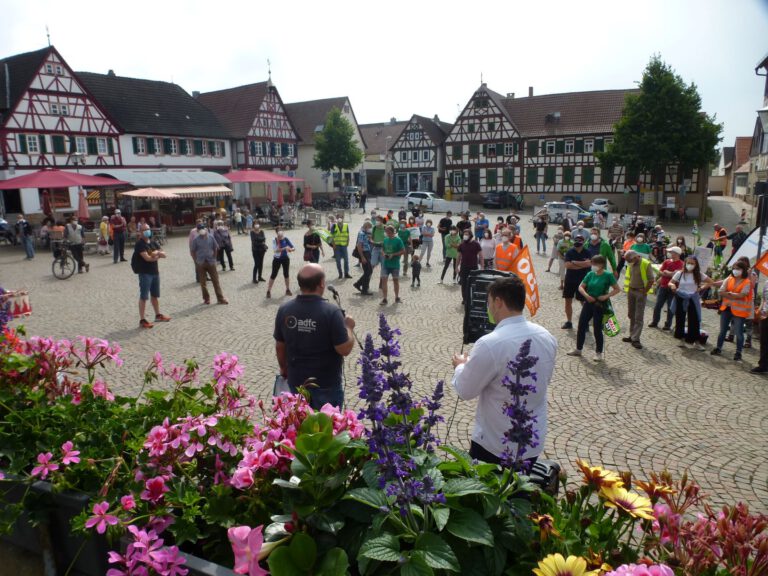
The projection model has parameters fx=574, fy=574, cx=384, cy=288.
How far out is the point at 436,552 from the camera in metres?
1.95

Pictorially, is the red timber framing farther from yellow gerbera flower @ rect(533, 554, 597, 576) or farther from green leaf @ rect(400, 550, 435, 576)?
yellow gerbera flower @ rect(533, 554, 597, 576)

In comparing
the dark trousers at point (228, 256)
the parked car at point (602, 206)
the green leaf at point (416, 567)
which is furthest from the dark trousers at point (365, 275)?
the parked car at point (602, 206)

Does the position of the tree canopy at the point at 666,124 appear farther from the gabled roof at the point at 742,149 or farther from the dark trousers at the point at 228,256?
the gabled roof at the point at 742,149

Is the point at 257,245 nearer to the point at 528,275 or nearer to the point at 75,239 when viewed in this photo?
the point at 75,239

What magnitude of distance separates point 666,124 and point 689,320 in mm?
33116

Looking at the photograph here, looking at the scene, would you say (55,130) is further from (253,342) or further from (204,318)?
(253,342)

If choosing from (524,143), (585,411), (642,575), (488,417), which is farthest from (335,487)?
(524,143)

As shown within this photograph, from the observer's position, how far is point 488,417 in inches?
137

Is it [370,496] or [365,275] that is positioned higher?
[370,496]

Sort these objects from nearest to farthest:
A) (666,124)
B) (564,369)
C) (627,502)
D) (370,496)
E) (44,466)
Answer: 1. (370,496)
2. (627,502)
3. (44,466)
4. (564,369)
5. (666,124)

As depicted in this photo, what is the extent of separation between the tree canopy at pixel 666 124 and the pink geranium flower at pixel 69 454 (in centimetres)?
4146

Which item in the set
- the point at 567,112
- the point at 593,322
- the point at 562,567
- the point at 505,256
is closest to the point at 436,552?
the point at 562,567

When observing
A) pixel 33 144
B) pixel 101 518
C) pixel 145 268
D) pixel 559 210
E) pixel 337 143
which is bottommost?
pixel 559 210

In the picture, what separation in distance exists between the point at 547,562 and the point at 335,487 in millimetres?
819
